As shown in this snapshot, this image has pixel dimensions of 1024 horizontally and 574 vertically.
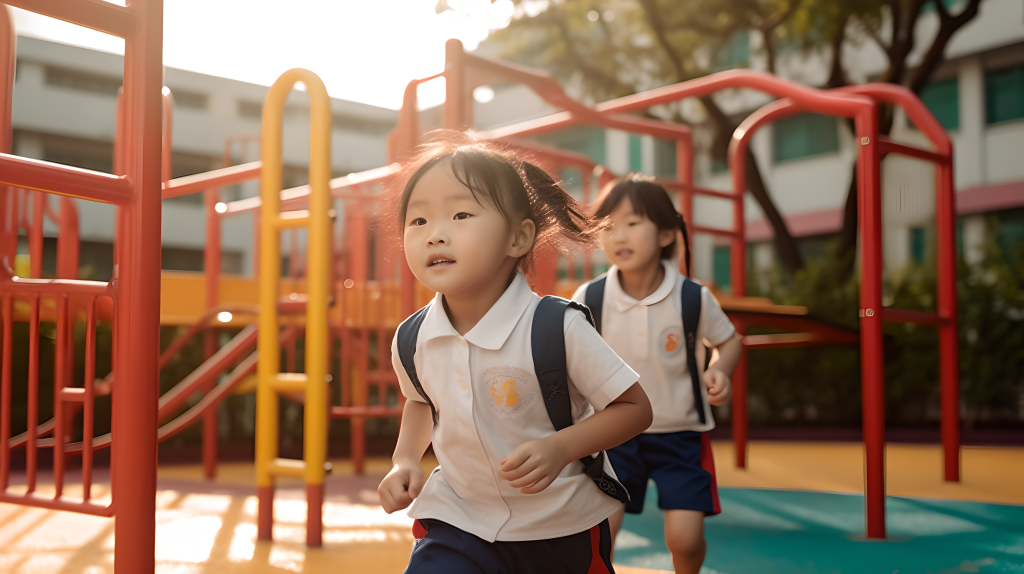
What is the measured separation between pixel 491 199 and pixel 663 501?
132 cm

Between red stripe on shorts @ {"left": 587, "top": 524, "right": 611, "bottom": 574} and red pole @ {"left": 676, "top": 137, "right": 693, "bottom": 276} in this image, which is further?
red pole @ {"left": 676, "top": 137, "right": 693, "bottom": 276}

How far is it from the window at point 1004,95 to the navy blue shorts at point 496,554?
47.2 ft

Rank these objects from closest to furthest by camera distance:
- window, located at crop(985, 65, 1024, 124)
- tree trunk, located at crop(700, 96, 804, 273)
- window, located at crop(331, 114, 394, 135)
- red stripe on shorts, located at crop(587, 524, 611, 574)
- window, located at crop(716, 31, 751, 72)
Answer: red stripe on shorts, located at crop(587, 524, 611, 574) → tree trunk, located at crop(700, 96, 804, 273) → window, located at crop(985, 65, 1024, 124) → window, located at crop(716, 31, 751, 72) → window, located at crop(331, 114, 394, 135)

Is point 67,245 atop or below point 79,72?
below

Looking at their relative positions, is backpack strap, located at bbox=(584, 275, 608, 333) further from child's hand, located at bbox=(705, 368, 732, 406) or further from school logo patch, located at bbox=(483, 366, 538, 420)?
school logo patch, located at bbox=(483, 366, 538, 420)

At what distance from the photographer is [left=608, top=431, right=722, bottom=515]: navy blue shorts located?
2.38 meters

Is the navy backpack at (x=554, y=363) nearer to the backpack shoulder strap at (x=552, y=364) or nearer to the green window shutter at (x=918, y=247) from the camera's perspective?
the backpack shoulder strap at (x=552, y=364)

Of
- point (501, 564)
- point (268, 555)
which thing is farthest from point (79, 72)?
point (501, 564)

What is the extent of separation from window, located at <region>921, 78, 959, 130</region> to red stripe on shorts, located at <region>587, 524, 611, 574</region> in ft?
46.7

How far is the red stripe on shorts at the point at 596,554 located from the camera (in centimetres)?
154

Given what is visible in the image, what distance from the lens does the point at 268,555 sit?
272 cm

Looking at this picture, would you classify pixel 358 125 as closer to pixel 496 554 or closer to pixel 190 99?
pixel 190 99

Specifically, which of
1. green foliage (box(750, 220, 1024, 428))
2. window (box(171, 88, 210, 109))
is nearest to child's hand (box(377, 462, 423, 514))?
green foliage (box(750, 220, 1024, 428))

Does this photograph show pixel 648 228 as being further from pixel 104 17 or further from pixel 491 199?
pixel 104 17
